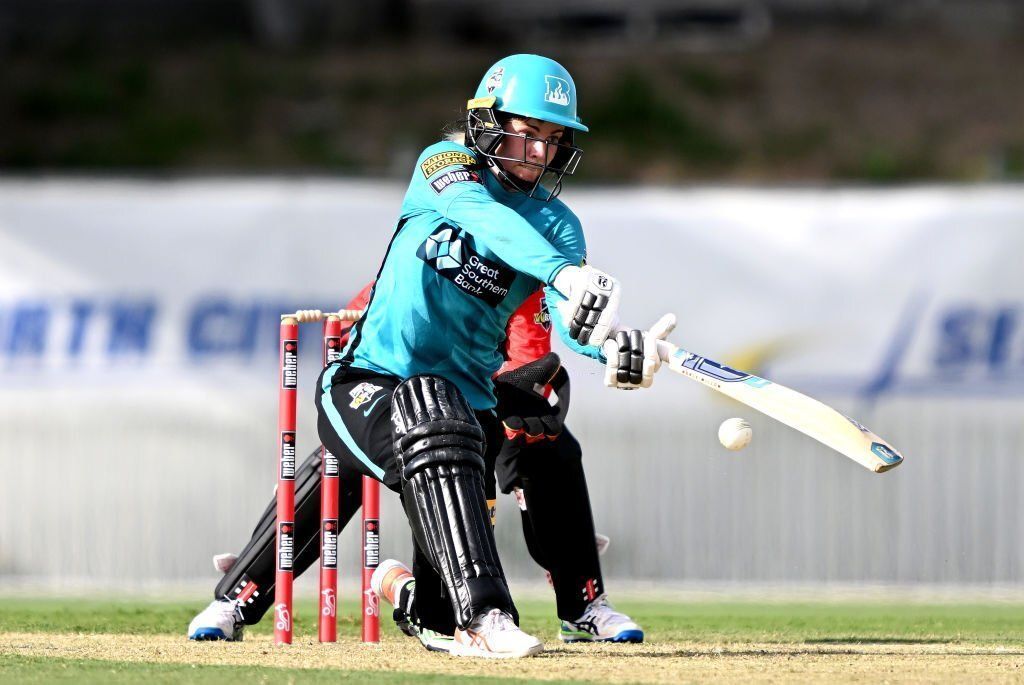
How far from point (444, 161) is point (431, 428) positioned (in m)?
0.80

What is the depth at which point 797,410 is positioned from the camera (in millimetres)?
4379

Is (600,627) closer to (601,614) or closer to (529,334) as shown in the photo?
(601,614)

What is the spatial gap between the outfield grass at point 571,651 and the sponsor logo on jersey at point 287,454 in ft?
1.73

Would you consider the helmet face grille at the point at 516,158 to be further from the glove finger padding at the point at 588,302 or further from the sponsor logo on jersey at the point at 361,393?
A: the sponsor logo on jersey at the point at 361,393

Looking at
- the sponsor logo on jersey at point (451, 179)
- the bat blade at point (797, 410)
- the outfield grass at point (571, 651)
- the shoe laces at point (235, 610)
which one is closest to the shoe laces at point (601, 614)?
the outfield grass at point (571, 651)

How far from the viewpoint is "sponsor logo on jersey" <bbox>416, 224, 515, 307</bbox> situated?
15.1 ft

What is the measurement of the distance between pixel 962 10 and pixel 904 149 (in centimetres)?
383

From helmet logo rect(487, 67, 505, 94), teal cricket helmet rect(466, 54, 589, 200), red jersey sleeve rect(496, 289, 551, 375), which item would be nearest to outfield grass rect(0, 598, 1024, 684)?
red jersey sleeve rect(496, 289, 551, 375)

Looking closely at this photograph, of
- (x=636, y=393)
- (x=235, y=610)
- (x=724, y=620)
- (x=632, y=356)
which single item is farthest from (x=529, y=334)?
(x=636, y=393)

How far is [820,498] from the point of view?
29.1ft

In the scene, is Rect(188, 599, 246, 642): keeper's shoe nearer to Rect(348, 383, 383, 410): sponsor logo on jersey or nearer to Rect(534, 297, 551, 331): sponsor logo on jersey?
Rect(348, 383, 383, 410): sponsor logo on jersey

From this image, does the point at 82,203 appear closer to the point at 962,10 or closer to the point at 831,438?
the point at 831,438

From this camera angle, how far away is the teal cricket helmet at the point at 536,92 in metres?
4.76

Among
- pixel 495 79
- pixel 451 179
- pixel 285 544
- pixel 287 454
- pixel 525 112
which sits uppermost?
pixel 495 79
